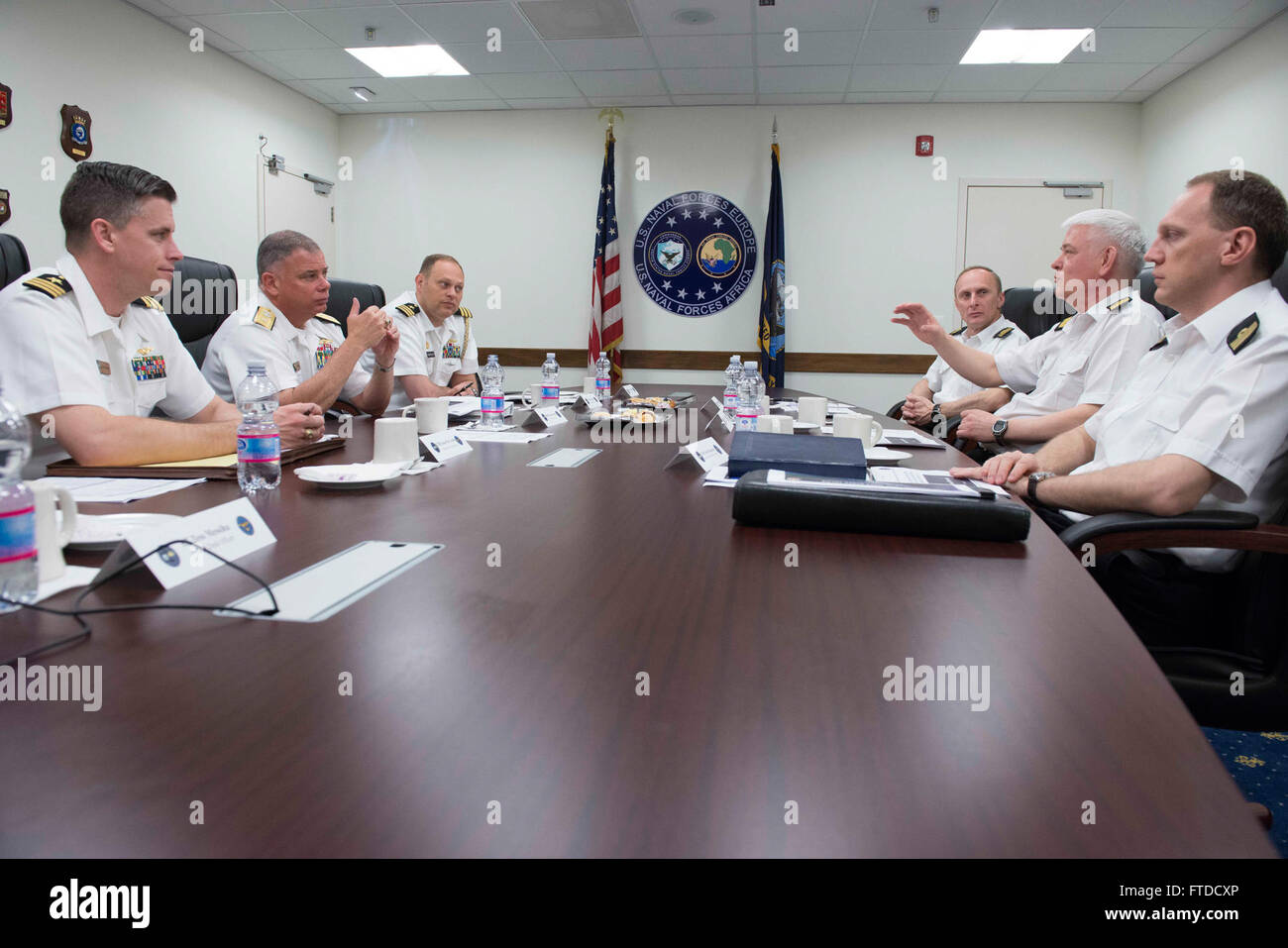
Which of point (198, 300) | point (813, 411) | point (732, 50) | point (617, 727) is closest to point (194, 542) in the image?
point (617, 727)

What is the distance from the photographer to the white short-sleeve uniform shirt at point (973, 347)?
3.63 meters

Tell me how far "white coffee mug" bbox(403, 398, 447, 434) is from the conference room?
0.01 metres

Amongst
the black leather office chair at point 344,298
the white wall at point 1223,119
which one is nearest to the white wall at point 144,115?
the black leather office chair at point 344,298

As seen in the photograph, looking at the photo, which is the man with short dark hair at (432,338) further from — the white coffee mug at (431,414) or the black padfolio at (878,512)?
the black padfolio at (878,512)

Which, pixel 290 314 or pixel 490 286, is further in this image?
pixel 490 286

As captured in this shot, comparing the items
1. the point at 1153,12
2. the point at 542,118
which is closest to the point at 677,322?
the point at 542,118

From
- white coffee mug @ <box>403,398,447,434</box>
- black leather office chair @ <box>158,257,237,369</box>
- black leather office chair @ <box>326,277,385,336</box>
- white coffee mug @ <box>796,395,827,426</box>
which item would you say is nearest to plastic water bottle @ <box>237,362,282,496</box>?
white coffee mug @ <box>403,398,447,434</box>

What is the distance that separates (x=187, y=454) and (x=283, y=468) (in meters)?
0.23

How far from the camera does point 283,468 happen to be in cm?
155

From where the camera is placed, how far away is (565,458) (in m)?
1.80

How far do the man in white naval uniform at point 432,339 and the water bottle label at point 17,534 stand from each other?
8.06ft

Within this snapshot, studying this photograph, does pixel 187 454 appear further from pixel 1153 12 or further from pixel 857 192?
pixel 857 192

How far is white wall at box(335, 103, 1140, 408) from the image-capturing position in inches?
227

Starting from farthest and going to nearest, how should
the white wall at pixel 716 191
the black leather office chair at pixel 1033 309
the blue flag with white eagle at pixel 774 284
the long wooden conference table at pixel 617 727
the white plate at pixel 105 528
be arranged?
the blue flag with white eagle at pixel 774 284
the white wall at pixel 716 191
the black leather office chair at pixel 1033 309
the white plate at pixel 105 528
the long wooden conference table at pixel 617 727
